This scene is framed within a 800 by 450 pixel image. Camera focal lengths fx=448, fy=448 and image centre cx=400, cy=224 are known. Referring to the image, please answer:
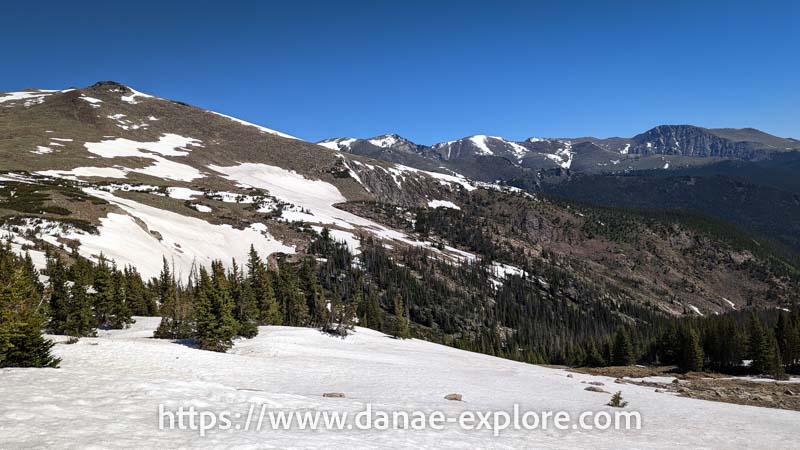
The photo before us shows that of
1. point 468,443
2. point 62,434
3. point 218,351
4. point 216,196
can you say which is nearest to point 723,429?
point 468,443

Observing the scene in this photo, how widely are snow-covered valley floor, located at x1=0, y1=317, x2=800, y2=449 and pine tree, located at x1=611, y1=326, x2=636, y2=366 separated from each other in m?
59.6

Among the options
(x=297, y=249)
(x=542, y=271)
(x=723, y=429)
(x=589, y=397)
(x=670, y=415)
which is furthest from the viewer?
(x=542, y=271)

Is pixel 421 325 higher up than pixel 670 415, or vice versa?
pixel 670 415

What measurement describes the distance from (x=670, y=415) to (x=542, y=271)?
179 meters

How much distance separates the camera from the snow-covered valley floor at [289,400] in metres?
11.2

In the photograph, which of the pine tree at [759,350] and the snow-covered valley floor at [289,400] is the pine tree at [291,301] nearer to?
the snow-covered valley floor at [289,400]

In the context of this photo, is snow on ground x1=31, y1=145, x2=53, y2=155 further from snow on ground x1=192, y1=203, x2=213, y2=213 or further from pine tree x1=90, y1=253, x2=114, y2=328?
pine tree x1=90, y1=253, x2=114, y2=328

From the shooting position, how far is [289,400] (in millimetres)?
16516

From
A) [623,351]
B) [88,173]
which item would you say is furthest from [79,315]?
[88,173]

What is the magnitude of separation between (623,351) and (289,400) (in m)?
87.3

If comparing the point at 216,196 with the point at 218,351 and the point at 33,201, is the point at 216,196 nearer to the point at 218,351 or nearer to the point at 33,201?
the point at 33,201

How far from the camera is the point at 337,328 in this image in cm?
5103

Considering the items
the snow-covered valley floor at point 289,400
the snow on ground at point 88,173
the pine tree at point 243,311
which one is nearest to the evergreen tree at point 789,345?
the snow-covered valley floor at point 289,400

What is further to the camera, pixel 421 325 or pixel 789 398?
pixel 421 325
